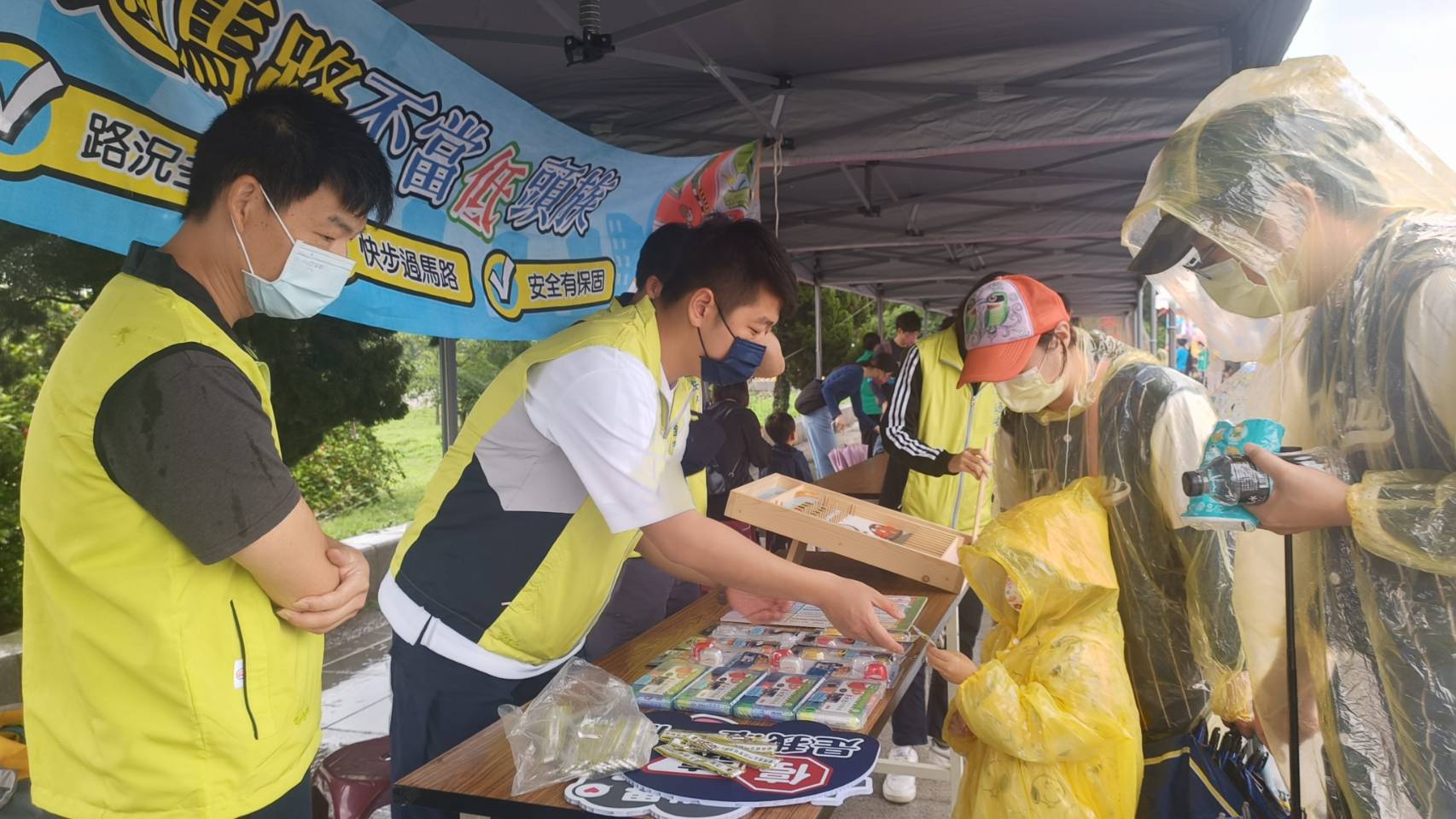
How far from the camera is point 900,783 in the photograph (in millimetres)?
3395

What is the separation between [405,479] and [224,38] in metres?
5.53

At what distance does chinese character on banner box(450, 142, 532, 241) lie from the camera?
2.96m

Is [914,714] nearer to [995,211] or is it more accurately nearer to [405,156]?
[405,156]

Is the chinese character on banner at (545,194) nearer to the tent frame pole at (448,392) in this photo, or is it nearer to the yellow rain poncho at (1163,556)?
the tent frame pole at (448,392)

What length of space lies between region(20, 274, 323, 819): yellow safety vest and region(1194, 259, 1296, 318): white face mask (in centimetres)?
168

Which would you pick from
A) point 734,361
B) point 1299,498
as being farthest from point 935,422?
point 1299,498

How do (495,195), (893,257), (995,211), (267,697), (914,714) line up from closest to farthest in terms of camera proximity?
(267,697) < (495,195) < (914,714) < (995,211) < (893,257)

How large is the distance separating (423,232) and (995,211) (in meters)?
5.38

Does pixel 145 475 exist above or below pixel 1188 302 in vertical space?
below

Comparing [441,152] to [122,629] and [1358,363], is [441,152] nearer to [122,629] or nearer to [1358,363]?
[122,629]

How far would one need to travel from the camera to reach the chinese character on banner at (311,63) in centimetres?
220

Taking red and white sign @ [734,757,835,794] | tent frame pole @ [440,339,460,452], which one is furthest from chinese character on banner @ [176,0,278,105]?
tent frame pole @ [440,339,460,452]

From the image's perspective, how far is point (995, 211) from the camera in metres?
7.12

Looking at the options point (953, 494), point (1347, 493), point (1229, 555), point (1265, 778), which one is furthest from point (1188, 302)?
point (953, 494)
